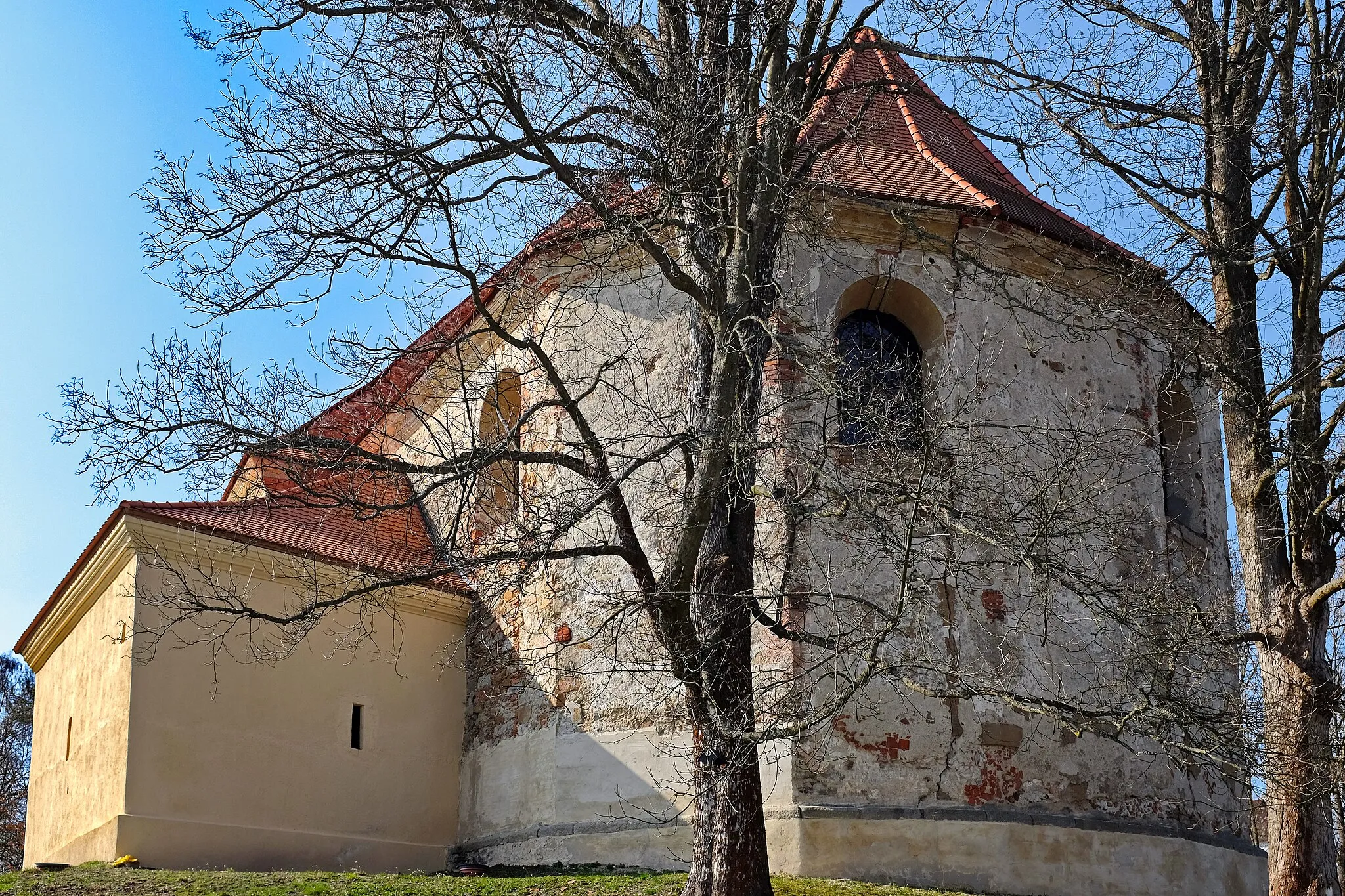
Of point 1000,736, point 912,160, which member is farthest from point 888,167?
point 1000,736

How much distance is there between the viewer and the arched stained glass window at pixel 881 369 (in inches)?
335

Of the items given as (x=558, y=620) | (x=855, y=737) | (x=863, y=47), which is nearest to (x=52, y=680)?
(x=558, y=620)

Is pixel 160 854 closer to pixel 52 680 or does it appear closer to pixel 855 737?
pixel 52 680

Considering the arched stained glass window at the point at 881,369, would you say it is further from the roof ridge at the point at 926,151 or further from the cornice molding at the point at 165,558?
the cornice molding at the point at 165,558

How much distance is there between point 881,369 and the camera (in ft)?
30.0

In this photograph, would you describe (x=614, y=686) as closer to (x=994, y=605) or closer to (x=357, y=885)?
(x=357, y=885)

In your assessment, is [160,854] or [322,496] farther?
[160,854]

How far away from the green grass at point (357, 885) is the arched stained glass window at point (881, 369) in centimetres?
296

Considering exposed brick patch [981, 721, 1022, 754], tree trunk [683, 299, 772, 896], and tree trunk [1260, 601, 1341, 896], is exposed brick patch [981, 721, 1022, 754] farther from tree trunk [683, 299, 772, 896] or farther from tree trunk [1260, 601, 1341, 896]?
tree trunk [683, 299, 772, 896]

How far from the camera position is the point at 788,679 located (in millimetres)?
8047

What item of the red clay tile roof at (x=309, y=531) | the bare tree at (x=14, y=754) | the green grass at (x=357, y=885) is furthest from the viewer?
the bare tree at (x=14, y=754)

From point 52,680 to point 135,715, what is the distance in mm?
3221

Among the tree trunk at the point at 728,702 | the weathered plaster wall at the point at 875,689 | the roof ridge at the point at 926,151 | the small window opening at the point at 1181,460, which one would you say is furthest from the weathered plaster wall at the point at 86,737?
the small window opening at the point at 1181,460

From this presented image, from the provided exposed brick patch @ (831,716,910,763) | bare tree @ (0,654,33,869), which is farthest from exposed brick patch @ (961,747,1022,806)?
bare tree @ (0,654,33,869)
